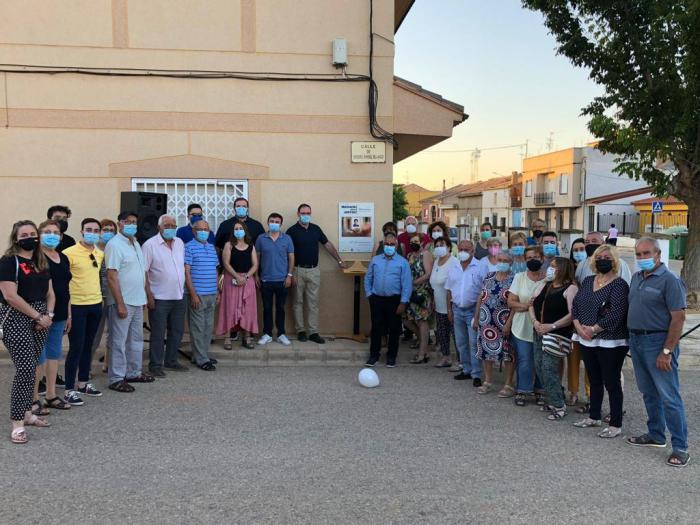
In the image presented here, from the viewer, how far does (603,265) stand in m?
5.57

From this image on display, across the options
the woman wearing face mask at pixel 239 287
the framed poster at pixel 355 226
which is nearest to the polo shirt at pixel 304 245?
the framed poster at pixel 355 226

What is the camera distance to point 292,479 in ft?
14.9

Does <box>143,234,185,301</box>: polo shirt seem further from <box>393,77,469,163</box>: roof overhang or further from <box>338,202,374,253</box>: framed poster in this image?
<box>393,77,469,163</box>: roof overhang

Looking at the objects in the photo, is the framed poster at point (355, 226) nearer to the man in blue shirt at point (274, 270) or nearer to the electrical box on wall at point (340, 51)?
the man in blue shirt at point (274, 270)

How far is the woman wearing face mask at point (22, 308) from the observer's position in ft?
17.2

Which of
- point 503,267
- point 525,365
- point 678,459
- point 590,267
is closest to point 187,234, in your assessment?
point 503,267

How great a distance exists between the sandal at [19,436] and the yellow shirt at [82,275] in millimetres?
1490

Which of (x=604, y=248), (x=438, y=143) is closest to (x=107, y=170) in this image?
(x=438, y=143)

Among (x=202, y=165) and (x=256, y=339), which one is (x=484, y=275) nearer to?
(x=256, y=339)

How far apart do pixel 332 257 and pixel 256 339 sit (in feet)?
5.60

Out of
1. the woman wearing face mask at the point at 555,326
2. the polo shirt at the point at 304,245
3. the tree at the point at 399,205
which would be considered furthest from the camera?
the tree at the point at 399,205

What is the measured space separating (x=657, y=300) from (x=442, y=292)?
326 cm

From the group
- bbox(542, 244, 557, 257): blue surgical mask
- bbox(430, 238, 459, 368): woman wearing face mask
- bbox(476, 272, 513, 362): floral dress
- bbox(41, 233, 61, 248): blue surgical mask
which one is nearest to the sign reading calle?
bbox(430, 238, 459, 368): woman wearing face mask

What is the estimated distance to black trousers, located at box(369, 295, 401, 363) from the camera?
8.36 m
